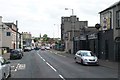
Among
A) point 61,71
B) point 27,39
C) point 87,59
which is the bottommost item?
point 61,71

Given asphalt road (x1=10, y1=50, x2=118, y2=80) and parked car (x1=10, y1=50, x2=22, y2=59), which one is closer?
asphalt road (x1=10, y1=50, x2=118, y2=80)

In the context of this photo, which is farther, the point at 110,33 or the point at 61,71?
the point at 110,33

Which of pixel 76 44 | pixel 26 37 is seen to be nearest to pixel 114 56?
pixel 76 44

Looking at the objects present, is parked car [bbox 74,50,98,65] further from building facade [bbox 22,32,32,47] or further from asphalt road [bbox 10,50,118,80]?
building facade [bbox 22,32,32,47]

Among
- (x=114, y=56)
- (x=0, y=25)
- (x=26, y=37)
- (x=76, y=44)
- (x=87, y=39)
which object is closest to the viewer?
(x=114, y=56)

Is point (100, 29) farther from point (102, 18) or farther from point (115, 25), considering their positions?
point (115, 25)

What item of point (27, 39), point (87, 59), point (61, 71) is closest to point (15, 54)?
point (87, 59)

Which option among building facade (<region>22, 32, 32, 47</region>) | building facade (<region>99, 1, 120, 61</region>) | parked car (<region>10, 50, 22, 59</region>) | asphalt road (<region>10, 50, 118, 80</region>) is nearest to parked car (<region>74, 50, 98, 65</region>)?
asphalt road (<region>10, 50, 118, 80</region>)

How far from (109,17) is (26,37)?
15247 centimetres

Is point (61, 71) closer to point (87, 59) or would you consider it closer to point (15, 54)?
point (87, 59)

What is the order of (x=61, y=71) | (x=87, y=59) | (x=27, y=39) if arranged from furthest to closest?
(x=27, y=39), (x=87, y=59), (x=61, y=71)

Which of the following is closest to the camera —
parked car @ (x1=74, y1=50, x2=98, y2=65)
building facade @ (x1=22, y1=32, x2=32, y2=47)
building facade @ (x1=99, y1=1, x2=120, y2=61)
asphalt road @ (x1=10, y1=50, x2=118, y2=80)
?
asphalt road @ (x1=10, y1=50, x2=118, y2=80)

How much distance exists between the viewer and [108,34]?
121 feet

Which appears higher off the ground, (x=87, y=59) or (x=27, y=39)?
(x=27, y=39)
